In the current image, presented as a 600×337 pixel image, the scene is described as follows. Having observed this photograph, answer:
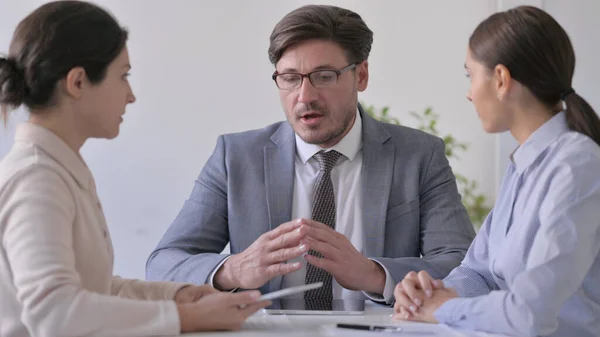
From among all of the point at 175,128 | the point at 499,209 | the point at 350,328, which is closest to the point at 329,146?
the point at 499,209

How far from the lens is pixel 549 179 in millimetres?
1838

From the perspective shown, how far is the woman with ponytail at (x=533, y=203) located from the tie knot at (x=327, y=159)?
78 centimetres

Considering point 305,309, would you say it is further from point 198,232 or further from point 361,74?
point 361,74

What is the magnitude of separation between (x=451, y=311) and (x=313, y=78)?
1165mm

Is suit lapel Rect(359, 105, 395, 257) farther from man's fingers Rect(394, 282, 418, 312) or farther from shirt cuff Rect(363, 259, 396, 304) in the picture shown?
man's fingers Rect(394, 282, 418, 312)

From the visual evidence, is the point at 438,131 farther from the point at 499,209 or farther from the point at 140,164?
the point at 499,209

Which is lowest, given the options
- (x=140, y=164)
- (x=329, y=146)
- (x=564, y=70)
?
(x=140, y=164)

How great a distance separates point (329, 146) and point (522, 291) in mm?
1279

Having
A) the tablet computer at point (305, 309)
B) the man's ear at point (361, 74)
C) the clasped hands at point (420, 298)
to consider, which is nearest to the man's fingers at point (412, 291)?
the clasped hands at point (420, 298)

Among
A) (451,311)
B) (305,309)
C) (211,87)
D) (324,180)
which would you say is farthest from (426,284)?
(211,87)

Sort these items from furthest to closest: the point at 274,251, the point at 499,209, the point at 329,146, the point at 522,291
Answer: the point at 329,146, the point at 274,251, the point at 499,209, the point at 522,291

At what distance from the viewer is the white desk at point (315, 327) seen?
5.84ft

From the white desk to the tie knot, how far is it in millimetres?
810

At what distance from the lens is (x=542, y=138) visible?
6.35 feet
